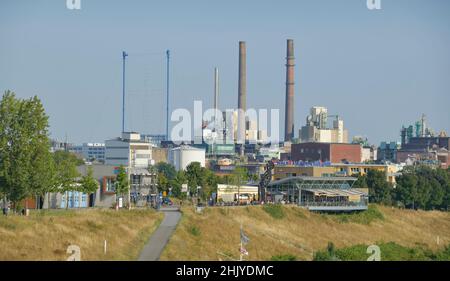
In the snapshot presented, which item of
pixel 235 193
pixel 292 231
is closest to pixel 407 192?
pixel 235 193

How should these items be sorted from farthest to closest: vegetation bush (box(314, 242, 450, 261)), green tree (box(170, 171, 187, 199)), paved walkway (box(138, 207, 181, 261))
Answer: green tree (box(170, 171, 187, 199)) < vegetation bush (box(314, 242, 450, 261)) < paved walkway (box(138, 207, 181, 261))

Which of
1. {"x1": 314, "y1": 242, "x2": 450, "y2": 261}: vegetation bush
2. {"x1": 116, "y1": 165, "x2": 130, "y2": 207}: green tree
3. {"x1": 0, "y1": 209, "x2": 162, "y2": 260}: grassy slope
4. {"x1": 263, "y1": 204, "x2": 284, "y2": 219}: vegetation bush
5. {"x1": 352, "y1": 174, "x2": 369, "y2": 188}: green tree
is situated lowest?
{"x1": 314, "y1": 242, "x2": 450, "y2": 261}: vegetation bush

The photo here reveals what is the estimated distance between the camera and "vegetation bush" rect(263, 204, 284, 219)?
62.1 metres

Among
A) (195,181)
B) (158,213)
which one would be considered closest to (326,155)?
(195,181)

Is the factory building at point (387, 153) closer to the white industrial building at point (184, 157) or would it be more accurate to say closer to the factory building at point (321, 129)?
the factory building at point (321, 129)

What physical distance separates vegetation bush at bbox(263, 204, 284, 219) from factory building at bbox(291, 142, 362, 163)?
73634mm

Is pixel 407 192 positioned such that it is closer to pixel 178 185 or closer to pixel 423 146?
pixel 178 185

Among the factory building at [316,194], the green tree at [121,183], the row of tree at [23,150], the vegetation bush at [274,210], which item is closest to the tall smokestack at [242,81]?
the factory building at [316,194]

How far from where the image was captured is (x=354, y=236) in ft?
204

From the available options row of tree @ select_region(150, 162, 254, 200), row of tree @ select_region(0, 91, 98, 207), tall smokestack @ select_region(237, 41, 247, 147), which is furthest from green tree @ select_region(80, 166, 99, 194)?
tall smokestack @ select_region(237, 41, 247, 147)

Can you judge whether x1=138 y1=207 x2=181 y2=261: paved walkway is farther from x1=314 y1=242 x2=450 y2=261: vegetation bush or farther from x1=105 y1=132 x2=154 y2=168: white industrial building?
x1=105 y1=132 x2=154 y2=168: white industrial building

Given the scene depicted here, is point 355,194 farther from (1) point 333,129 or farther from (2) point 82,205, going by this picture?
(1) point 333,129

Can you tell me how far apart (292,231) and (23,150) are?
62.5 ft

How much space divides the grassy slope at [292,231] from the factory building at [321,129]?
88.9m
